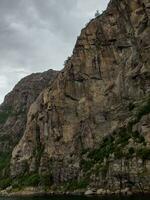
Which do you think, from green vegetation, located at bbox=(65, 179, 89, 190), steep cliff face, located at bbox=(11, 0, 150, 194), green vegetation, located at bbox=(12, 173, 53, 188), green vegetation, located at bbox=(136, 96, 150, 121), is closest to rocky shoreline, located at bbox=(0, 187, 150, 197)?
green vegetation, located at bbox=(12, 173, 53, 188)

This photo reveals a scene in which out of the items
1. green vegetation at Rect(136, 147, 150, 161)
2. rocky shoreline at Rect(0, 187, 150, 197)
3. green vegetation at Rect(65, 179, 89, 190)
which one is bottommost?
rocky shoreline at Rect(0, 187, 150, 197)

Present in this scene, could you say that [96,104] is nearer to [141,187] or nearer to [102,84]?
[102,84]

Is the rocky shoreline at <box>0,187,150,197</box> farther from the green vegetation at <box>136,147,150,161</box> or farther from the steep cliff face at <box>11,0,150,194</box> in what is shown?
the green vegetation at <box>136,147,150,161</box>

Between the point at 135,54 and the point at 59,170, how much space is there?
50678 mm

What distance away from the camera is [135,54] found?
162 meters

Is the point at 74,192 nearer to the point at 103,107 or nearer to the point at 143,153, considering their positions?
the point at 143,153

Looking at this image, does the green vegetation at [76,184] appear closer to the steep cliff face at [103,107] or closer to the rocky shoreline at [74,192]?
the steep cliff face at [103,107]

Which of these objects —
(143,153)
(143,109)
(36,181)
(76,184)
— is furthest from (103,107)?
(143,153)

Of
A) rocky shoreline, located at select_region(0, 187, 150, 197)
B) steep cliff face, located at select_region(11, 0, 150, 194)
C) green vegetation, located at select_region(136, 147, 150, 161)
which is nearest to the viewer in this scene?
rocky shoreline, located at select_region(0, 187, 150, 197)

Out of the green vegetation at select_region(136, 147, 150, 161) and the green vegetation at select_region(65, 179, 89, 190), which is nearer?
the green vegetation at select_region(136, 147, 150, 161)

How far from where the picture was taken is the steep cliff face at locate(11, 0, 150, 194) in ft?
462

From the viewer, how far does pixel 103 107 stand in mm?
170875

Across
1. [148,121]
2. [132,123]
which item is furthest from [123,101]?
[148,121]

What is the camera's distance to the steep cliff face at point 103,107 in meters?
141
